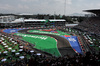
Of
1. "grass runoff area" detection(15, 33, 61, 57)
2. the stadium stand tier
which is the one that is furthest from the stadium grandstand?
the stadium stand tier

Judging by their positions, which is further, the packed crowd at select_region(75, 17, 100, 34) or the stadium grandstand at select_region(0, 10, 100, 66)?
the packed crowd at select_region(75, 17, 100, 34)

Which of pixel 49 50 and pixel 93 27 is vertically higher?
pixel 93 27

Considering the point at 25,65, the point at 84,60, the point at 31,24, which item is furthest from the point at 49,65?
the point at 31,24

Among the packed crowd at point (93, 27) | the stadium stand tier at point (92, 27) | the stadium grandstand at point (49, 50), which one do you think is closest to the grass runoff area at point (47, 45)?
the stadium grandstand at point (49, 50)

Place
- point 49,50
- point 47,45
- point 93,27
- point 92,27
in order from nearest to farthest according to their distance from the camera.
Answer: point 49,50, point 47,45, point 93,27, point 92,27

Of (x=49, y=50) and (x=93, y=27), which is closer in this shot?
(x=49, y=50)

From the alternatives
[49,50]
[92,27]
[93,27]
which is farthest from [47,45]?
[92,27]

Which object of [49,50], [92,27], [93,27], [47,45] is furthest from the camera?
[92,27]

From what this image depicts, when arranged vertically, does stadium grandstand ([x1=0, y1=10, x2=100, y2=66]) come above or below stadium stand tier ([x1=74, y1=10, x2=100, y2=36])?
below

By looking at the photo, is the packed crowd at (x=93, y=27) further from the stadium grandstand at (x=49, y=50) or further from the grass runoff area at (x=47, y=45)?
the grass runoff area at (x=47, y=45)

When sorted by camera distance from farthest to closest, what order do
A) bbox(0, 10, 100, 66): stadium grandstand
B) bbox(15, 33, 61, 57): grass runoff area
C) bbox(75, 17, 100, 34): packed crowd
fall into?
bbox(75, 17, 100, 34): packed crowd, bbox(15, 33, 61, 57): grass runoff area, bbox(0, 10, 100, 66): stadium grandstand

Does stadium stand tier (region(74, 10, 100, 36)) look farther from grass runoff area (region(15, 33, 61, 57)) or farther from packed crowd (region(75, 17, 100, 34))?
grass runoff area (region(15, 33, 61, 57))

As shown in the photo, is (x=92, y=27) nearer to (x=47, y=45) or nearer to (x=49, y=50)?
(x=47, y=45)
